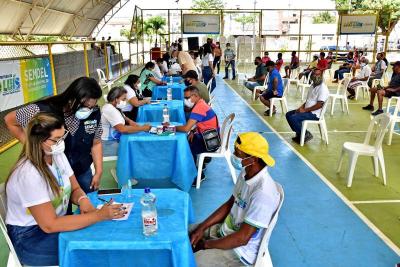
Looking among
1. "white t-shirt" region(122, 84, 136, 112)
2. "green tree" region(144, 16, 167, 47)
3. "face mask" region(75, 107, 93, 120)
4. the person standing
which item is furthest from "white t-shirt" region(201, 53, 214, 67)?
"green tree" region(144, 16, 167, 47)

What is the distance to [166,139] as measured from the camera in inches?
169

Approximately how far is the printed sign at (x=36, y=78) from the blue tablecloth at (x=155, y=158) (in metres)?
2.94

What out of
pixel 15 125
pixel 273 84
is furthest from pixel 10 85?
pixel 273 84

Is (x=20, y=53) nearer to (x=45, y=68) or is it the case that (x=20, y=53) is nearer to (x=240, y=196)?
(x=45, y=68)

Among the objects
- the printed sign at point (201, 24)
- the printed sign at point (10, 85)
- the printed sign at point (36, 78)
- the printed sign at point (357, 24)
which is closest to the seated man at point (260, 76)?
the printed sign at point (36, 78)

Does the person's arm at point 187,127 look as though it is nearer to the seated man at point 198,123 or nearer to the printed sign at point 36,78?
the seated man at point 198,123

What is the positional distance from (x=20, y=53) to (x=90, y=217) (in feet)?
23.6

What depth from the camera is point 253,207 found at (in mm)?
2189

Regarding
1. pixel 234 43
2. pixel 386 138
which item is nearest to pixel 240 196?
pixel 386 138

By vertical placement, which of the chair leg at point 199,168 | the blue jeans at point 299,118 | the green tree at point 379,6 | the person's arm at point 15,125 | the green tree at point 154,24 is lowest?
the chair leg at point 199,168

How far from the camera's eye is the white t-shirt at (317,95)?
6348 mm

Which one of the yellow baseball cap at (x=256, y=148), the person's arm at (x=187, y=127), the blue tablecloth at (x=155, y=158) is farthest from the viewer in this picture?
the person's arm at (x=187, y=127)

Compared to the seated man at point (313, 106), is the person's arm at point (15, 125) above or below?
above

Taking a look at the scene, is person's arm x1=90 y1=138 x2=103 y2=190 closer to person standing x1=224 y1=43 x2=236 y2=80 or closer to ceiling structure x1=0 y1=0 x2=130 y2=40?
person standing x1=224 y1=43 x2=236 y2=80
